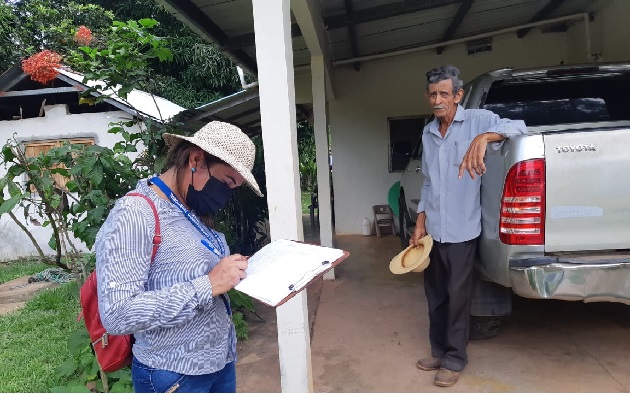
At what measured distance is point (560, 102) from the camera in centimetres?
390

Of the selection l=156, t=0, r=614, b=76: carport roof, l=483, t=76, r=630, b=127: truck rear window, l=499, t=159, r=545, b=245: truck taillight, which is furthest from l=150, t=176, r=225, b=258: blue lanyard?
l=483, t=76, r=630, b=127: truck rear window

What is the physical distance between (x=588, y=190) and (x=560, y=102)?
155 cm

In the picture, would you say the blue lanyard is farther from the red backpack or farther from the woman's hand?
the red backpack

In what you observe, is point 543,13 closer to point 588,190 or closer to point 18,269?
point 588,190

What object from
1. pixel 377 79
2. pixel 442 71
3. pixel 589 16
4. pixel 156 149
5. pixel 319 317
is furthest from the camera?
pixel 377 79

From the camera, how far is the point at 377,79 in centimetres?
852

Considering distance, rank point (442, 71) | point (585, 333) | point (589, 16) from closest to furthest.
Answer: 1. point (442, 71)
2. point (585, 333)
3. point (589, 16)

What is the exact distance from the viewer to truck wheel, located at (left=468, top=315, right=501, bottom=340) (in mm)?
3662

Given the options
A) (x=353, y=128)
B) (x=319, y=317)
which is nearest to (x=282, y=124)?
(x=319, y=317)

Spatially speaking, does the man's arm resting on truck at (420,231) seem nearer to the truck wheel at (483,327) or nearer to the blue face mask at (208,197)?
the truck wheel at (483,327)

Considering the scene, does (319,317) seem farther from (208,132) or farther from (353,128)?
(353,128)

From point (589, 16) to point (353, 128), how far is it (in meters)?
3.98

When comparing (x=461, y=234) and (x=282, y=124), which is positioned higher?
(x=282, y=124)
